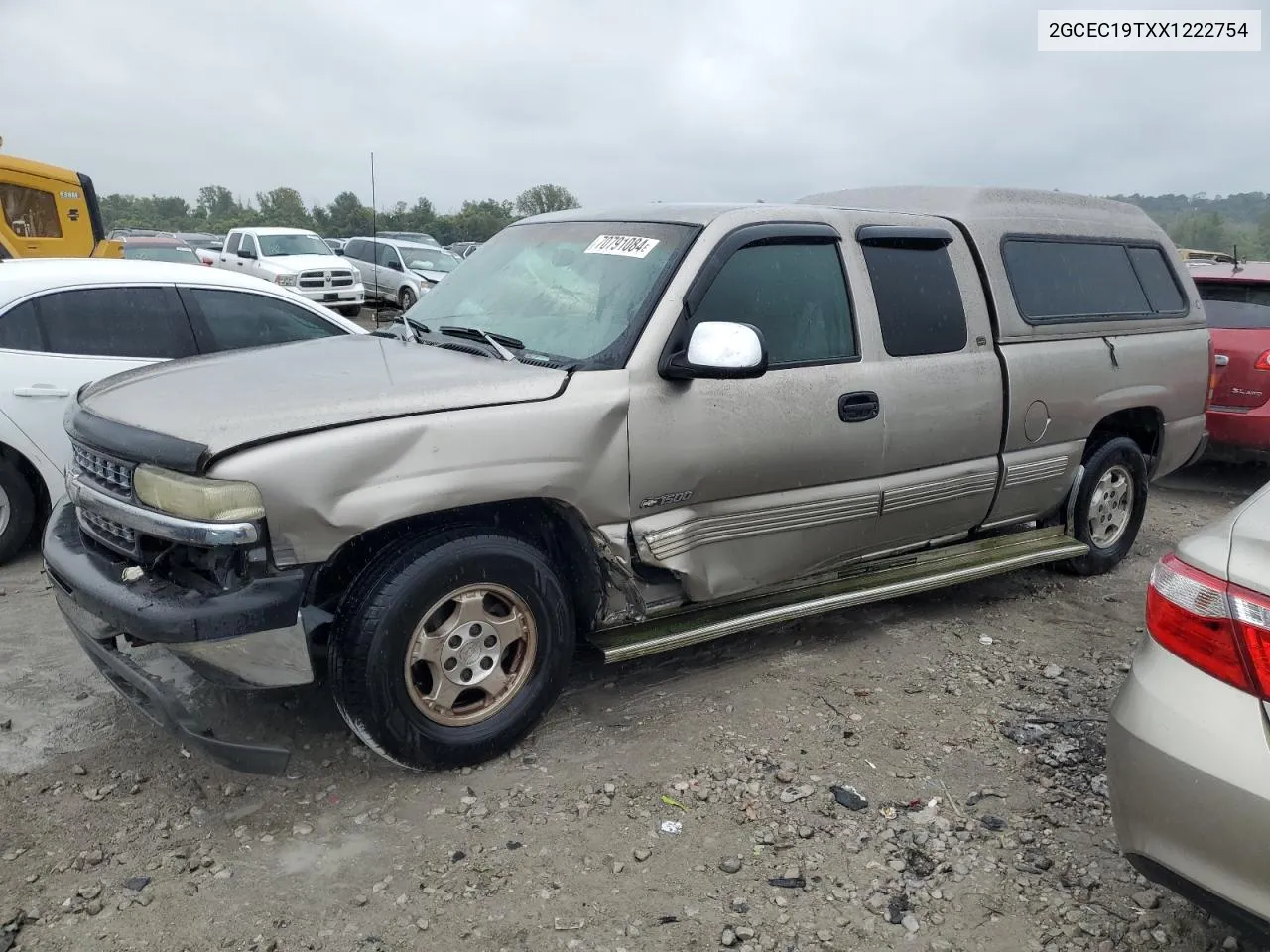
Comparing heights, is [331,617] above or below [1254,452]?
above

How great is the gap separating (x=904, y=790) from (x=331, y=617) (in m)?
1.90

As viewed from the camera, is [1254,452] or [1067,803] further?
[1254,452]

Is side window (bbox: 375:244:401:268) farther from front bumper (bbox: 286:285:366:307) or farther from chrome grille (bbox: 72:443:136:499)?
chrome grille (bbox: 72:443:136:499)

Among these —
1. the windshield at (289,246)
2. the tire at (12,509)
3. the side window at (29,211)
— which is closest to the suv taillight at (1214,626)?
the tire at (12,509)

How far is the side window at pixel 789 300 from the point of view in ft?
11.9

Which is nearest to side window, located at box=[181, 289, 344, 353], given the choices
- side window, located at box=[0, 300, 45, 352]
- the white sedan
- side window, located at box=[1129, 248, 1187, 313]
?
the white sedan

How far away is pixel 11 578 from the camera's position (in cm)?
481

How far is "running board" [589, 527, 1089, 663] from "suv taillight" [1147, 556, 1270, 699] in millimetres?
1645

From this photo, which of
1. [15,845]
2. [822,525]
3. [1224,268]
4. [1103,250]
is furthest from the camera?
[1224,268]

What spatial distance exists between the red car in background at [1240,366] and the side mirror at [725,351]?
5.23 metres

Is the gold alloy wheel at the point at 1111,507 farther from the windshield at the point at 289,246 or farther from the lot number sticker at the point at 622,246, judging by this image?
the windshield at the point at 289,246

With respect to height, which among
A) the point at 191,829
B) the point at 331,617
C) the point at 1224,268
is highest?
the point at 1224,268

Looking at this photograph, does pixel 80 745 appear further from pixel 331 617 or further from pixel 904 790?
pixel 904 790

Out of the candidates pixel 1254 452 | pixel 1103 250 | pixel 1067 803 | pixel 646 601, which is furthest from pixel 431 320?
pixel 1254 452
